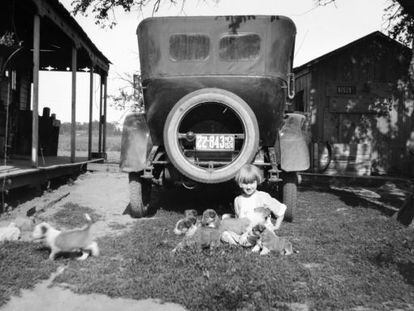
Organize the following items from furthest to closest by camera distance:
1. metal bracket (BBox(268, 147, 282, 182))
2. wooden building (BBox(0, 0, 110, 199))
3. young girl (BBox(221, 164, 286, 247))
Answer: wooden building (BBox(0, 0, 110, 199)), metal bracket (BBox(268, 147, 282, 182)), young girl (BBox(221, 164, 286, 247))

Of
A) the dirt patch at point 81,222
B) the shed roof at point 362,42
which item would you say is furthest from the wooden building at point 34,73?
the shed roof at point 362,42

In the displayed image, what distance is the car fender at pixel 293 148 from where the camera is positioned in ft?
18.1

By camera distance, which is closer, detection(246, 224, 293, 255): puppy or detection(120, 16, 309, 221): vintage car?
detection(246, 224, 293, 255): puppy

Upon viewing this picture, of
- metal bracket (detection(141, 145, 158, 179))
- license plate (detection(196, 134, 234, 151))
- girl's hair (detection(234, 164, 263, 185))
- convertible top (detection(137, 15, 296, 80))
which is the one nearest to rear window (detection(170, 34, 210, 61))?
convertible top (detection(137, 15, 296, 80))

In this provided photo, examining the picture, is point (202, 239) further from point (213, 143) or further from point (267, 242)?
point (213, 143)

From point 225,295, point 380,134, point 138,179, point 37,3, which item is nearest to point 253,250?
point 225,295

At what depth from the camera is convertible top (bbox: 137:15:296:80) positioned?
18.7 feet

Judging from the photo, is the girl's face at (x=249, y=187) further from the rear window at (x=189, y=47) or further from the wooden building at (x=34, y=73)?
the wooden building at (x=34, y=73)

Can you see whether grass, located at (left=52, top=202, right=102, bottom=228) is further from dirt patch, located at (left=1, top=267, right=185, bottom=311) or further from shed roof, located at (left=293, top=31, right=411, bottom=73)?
shed roof, located at (left=293, top=31, right=411, bottom=73)

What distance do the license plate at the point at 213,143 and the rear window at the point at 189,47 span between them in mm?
1118

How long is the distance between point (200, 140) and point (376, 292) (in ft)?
9.65

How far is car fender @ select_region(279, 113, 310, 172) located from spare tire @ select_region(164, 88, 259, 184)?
540 millimetres

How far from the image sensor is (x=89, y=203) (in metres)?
7.42

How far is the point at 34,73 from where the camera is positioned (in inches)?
290
